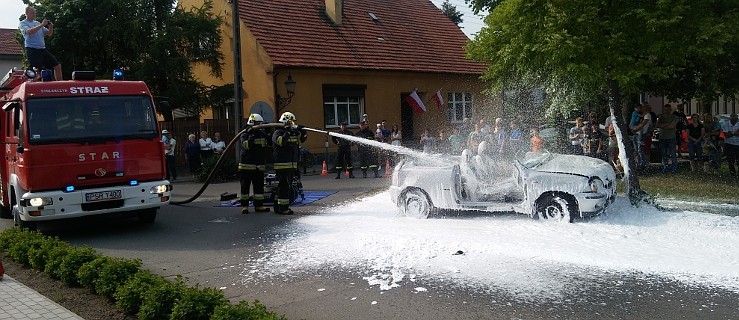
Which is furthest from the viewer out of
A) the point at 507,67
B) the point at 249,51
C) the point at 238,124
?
the point at 249,51

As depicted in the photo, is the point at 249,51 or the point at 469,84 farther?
the point at 469,84

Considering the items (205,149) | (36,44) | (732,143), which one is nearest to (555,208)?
(732,143)

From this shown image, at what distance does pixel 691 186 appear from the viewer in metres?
13.8

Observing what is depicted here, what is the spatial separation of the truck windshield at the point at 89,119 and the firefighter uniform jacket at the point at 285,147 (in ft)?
7.33

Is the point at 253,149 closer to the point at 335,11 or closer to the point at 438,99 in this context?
the point at 335,11

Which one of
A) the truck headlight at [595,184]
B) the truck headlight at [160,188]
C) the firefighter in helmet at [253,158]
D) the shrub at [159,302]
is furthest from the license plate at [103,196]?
the truck headlight at [595,184]

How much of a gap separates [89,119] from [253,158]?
10.0ft

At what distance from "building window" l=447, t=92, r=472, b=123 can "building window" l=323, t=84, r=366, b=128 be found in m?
5.25

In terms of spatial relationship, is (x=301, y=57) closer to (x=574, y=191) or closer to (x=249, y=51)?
(x=249, y=51)

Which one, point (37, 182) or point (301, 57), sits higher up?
point (301, 57)

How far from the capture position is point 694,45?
33.8 feet

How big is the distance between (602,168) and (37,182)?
8.77 meters

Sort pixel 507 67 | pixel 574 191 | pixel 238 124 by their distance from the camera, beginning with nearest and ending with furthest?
1. pixel 574 191
2. pixel 507 67
3. pixel 238 124

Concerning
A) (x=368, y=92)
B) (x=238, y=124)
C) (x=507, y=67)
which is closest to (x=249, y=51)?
(x=368, y=92)
